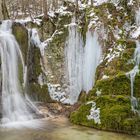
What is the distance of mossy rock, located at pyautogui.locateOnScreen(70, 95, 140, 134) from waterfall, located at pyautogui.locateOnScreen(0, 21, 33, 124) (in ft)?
6.72

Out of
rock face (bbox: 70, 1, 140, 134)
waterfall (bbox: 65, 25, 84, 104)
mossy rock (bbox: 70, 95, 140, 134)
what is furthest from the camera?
waterfall (bbox: 65, 25, 84, 104)

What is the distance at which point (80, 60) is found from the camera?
13.5 meters

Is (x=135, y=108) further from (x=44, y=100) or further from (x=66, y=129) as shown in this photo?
(x=44, y=100)

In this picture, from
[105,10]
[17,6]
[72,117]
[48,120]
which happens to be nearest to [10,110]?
[48,120]

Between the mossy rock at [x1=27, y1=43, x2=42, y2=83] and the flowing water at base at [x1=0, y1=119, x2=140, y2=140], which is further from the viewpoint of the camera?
the mossy rock at [x1=27, y1=43, x2=42, y2=83]

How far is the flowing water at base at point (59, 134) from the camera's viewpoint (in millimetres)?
8797

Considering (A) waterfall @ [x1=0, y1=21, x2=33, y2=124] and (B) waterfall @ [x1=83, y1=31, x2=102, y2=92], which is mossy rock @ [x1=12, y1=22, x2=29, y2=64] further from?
(B) waterfall @ [x1=83, y1=31, x2=102, y2=92]

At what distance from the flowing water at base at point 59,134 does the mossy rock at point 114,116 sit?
31cm

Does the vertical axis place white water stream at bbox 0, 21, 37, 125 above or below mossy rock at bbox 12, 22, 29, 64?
below

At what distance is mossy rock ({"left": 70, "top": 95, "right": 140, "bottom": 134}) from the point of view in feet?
30.5

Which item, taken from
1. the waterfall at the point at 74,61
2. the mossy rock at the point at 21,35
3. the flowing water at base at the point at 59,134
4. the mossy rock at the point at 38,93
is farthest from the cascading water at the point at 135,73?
the mossy rock at the point at 21,35

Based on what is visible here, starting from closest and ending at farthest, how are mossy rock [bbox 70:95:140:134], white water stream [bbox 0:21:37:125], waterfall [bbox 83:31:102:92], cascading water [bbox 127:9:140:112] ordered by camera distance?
mossy rock [bbox 70:95:140:134]
cascading water [bbox 127:9:140:112]
white water stream [bbox 0:21:37:125]
waterfall [bbox 83:31:102:92]

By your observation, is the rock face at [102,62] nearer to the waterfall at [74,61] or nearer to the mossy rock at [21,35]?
the mossy rock at [21,35]

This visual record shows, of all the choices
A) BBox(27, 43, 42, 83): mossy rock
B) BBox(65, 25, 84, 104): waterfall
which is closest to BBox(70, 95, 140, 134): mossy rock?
BBox(65, 25, 84, 104): waterfall
